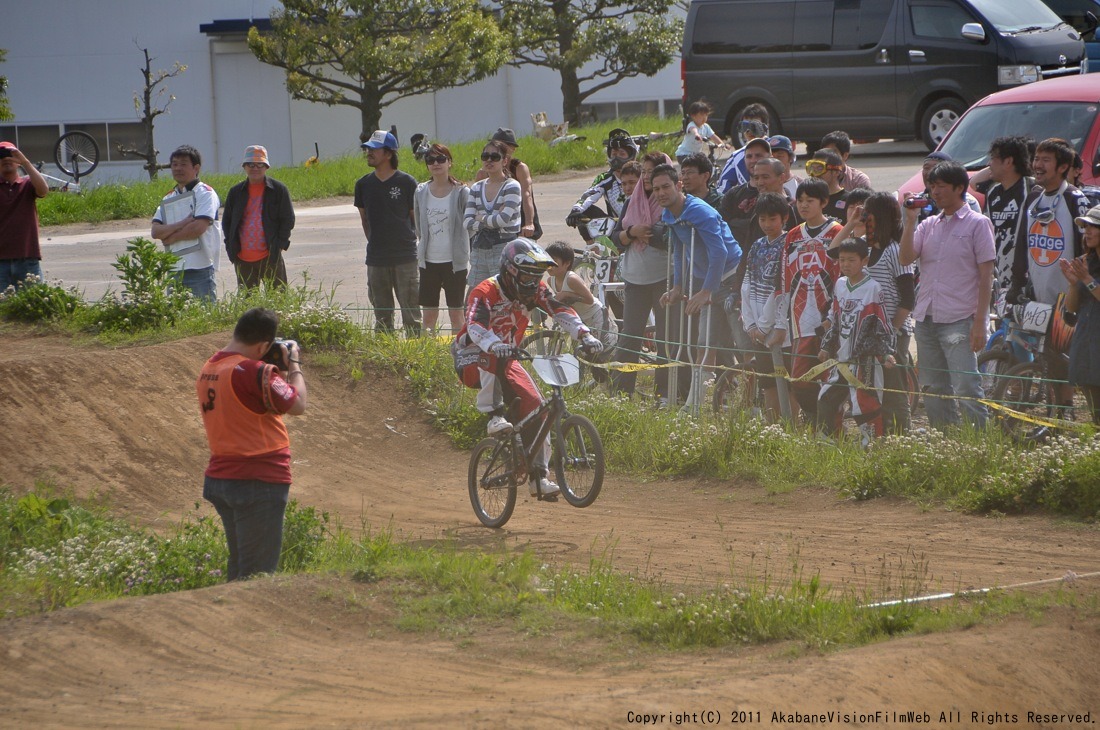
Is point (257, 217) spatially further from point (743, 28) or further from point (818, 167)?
point (743, 28)

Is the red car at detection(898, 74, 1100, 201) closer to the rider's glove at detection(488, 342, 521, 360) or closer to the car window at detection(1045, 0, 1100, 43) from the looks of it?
the rider's glove at detection(488, 342, 521, 360)

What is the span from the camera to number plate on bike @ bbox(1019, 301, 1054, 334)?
9.14 m

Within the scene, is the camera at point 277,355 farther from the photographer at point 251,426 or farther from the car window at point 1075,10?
the car window at point 1075,10

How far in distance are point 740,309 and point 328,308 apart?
439 centimetres

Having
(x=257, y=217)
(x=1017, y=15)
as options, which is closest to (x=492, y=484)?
(x=257, y=217)

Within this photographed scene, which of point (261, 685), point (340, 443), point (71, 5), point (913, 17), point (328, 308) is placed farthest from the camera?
→ point (71, 5)

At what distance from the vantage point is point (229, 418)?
265 inches

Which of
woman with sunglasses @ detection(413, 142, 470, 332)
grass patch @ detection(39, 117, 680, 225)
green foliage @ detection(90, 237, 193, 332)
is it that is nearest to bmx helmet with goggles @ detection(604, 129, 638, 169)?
woman with sunglasses @ detection(413, 142, 470, 332)

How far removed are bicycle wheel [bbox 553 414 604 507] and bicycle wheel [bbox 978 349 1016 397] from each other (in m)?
2.93

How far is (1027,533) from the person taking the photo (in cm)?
776

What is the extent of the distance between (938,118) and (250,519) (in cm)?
1663

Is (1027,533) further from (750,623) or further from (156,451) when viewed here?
(156,451)

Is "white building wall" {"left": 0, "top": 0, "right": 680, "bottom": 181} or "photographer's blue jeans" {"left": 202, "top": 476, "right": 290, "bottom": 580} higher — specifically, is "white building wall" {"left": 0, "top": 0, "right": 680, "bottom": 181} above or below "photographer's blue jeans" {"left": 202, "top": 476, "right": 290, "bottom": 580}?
above

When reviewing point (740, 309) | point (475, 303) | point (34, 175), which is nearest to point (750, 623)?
point (475, 303)
